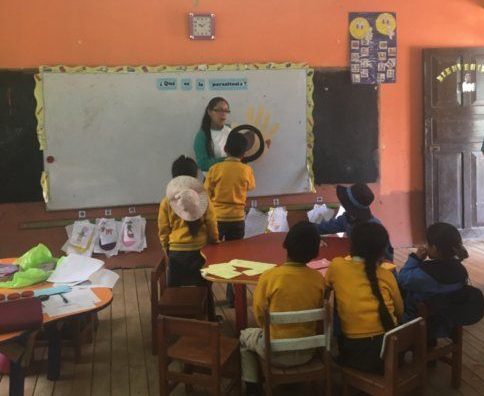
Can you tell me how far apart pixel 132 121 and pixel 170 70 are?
0.55 m

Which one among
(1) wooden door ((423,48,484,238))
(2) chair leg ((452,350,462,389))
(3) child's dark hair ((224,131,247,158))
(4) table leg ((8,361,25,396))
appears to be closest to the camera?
(4) table leg ((8,361,25,396))

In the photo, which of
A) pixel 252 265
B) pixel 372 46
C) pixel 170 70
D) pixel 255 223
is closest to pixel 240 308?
pixel 252 265

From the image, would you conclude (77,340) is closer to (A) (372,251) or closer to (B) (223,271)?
(B) (223,271)

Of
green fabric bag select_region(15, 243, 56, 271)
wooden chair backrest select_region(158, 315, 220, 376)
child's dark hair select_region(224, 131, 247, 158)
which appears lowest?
wooden chair backrest select_region(158, 315, 220, 376)

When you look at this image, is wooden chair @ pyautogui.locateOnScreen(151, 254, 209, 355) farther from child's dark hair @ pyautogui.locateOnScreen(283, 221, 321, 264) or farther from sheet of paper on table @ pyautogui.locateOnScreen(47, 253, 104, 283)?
child's dark hair @ pyautogui.locateOnScreen(283, 221, 321, 264)

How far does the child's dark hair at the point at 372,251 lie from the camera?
232 cm

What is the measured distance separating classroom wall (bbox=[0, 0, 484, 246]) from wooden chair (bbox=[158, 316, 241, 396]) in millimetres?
2898

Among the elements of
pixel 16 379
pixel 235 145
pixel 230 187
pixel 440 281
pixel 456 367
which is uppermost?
pixel 235 145

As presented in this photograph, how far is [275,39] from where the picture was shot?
507 centimetres

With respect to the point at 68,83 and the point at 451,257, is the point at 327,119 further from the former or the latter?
the point at 451,257

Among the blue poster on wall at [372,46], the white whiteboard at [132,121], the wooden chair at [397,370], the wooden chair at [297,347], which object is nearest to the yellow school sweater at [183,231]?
the wooden chair at [297,347]

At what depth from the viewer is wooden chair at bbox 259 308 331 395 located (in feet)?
7.23

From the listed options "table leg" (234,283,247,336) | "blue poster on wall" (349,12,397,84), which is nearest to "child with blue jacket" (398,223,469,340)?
"table leg" (234,283,247,336)

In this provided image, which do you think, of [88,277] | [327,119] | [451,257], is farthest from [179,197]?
[327,119]
